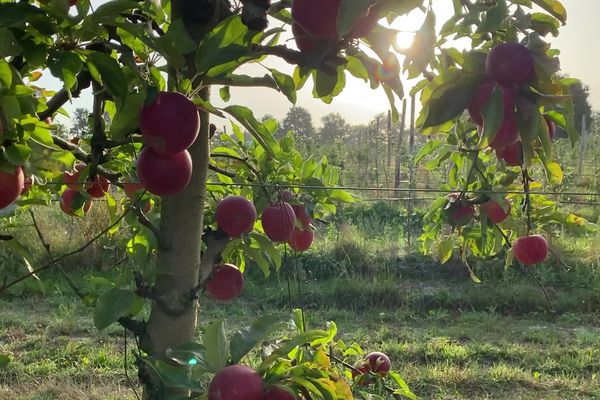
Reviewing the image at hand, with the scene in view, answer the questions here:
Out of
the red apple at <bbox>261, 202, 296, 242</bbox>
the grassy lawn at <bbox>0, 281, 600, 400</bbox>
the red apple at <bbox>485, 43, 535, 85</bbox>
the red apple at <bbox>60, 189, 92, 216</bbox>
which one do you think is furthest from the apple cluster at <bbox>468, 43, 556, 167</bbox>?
the grassy lawn at <bbox>0, 281, 600, 400</bbox>

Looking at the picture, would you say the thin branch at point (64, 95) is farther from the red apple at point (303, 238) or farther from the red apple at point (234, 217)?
the red apple at point (303, 238)

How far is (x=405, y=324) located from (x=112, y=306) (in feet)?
10.5

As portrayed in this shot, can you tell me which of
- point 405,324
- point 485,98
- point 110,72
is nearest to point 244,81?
point 110,72

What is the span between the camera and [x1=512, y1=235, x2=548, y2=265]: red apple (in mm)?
1317

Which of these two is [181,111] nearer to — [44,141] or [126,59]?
[126,59]

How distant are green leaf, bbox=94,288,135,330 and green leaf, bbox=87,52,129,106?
0.26 metres

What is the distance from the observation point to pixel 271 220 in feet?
3.70

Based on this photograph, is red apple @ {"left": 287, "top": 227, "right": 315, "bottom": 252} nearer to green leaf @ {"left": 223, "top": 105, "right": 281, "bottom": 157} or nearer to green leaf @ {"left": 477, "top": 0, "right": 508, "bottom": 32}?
green leaf @ {"left": 223, "top": 105, "right": 281, "bottom": 157}

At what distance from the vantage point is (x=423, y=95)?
0.78 metres

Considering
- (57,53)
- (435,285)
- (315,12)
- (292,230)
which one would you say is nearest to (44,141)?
(57,53)

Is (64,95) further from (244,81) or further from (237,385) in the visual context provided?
(237,385)

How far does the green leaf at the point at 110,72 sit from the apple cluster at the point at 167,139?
0.12 feet

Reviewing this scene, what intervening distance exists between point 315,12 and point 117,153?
26.8 inches

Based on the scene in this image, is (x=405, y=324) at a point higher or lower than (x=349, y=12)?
lower
